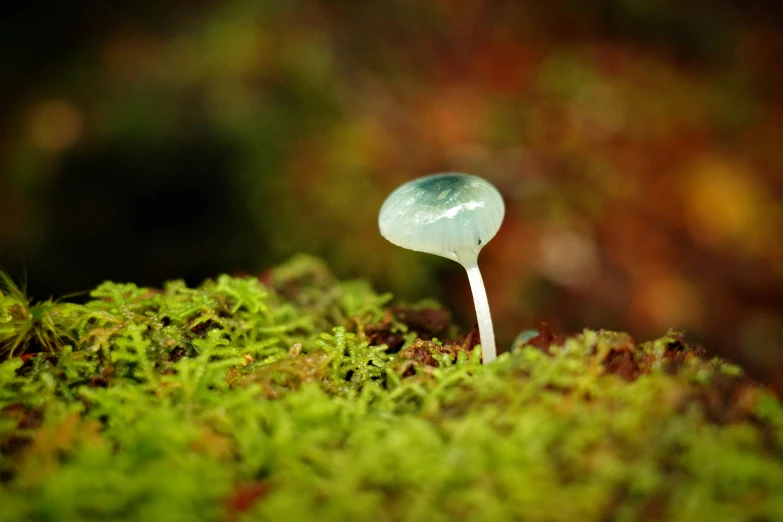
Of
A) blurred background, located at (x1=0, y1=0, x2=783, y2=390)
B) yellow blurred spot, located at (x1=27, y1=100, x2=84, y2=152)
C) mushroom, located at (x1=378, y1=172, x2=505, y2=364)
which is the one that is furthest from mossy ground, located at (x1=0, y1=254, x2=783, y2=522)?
yellow blurred spot, located at (x1=27, y1=100, x2=84, y2=152)

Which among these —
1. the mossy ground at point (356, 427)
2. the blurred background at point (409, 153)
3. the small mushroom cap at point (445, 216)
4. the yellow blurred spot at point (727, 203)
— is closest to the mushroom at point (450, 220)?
the small mushroom cap at point (445, 216)

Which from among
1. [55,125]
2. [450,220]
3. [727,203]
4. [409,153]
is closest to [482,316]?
[450,220]

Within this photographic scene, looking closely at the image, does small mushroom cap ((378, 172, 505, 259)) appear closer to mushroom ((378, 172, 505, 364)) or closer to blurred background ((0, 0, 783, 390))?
mushroom ((378, 172, 505, 364))

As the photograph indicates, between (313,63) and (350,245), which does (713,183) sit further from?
(313,63)

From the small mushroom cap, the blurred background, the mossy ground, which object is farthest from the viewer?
the blurred background

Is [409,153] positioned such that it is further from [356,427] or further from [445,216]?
[356,427]

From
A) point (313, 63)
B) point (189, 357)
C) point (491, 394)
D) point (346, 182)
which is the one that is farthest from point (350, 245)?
point (491, 394)
